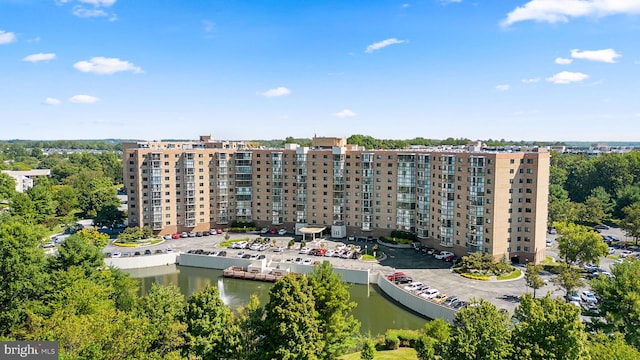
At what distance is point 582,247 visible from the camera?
193 feet

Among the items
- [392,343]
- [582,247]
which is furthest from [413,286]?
[582,247]

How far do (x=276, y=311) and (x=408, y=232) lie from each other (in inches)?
1991

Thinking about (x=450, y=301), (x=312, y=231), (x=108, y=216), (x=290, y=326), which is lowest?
(x=450, y=301)

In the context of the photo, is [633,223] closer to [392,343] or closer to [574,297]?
[574,297]

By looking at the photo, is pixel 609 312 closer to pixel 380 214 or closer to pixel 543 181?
pixel 543 181

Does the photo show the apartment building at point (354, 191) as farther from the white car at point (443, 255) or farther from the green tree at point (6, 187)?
the green tree at point (6, 187)

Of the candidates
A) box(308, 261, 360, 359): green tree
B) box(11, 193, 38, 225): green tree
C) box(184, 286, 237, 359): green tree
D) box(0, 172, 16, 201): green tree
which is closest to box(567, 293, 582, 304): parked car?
box(308, 261, 360, 359): green tree

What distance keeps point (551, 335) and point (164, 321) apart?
24610 mm

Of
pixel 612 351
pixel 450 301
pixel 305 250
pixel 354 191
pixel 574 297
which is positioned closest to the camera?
pixel 612 351

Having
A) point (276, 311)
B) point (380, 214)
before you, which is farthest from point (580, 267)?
point (276, 311)

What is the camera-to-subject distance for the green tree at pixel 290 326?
29047 millimetres

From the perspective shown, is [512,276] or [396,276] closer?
[512,276]

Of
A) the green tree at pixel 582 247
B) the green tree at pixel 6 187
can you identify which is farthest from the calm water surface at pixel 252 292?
the green tree at pixel 6 187

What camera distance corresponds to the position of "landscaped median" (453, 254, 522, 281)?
58259mm
